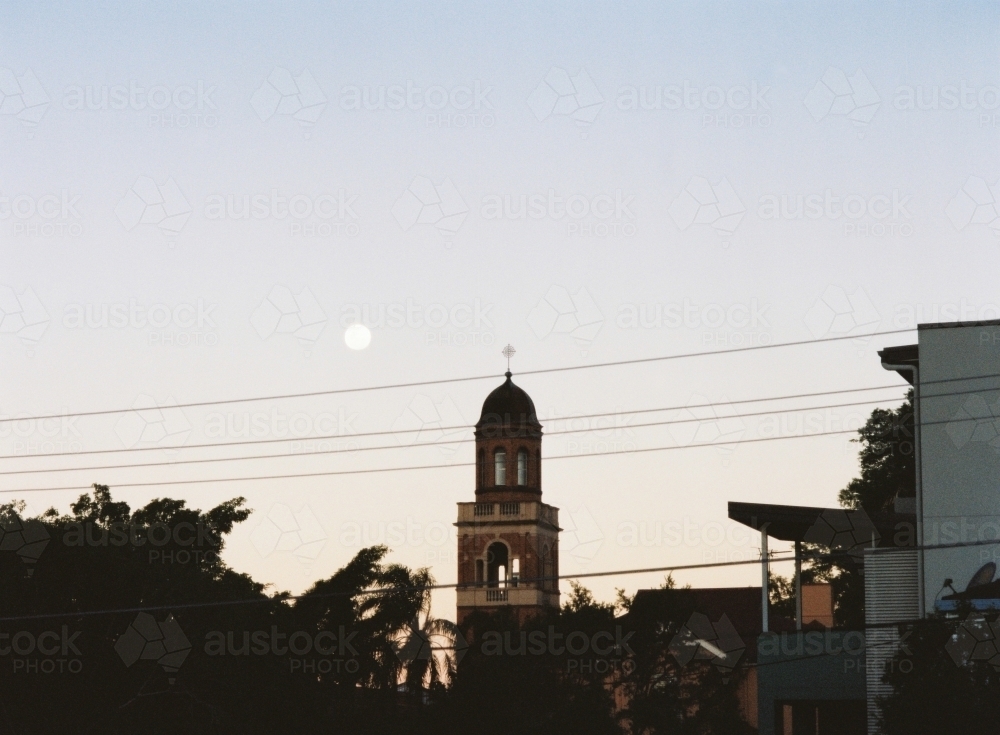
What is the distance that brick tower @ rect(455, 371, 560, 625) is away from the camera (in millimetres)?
91625

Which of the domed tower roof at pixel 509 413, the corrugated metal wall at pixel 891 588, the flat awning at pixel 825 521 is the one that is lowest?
the corrugated metal wall at pixel 891 588

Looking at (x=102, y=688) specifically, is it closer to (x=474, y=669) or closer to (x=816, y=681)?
(x=474, y=669)

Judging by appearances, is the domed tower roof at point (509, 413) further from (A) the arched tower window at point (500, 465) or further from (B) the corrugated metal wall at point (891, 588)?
(B) the corrugated metal wall at point (891, 588)

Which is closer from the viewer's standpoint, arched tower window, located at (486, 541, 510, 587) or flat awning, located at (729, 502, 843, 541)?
flat awning, located at (729, 502, 843, 541)

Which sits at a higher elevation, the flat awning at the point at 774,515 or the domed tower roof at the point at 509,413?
the domed tower roof at the point at 509,413

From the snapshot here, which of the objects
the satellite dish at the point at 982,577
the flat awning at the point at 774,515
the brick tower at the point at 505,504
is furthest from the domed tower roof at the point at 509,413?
the satellite dish at the point at 982,577

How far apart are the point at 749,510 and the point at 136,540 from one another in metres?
21.5

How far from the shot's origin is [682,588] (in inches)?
1710

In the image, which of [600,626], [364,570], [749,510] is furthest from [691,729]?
[364,570]

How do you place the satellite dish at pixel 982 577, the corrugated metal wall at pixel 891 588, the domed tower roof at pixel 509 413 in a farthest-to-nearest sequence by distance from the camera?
the domed tower roof at pixel 509 413, the corrugated metal wall at pixel 891 588, the satellite dish at pixel 982 577

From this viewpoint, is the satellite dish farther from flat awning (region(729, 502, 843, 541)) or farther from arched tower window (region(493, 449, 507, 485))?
arched tower window (region(493, 449, 507, 485))

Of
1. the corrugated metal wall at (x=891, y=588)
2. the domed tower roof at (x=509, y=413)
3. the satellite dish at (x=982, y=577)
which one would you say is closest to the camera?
the satellite dish at (x=982, y=577)

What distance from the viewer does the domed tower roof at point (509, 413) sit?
300 ft

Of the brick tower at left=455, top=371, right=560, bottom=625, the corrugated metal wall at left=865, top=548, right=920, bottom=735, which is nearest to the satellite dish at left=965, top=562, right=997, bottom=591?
the corrugated metal wall at left=865, top=548, right=920, bottom=735
